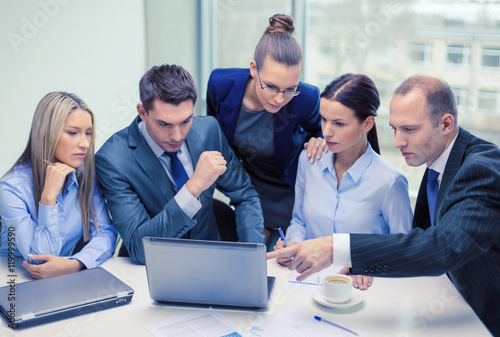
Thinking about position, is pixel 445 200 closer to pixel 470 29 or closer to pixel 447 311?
pixel 447 311

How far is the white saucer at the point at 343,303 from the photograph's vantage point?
1.56 meters

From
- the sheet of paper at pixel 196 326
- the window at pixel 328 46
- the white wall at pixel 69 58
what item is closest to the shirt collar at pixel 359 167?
the sheet of paper at pixel 196 326

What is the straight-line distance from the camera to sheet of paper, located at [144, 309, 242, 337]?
143 cm

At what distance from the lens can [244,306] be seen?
157 centimetres

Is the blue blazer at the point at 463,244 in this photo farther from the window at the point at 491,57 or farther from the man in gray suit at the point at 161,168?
the window at the point at 491,57

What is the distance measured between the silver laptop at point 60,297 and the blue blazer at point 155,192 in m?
0.25

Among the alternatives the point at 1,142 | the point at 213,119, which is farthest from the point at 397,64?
the point at 1,142

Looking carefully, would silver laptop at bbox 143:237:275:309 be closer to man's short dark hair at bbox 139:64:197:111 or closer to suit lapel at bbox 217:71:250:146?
man's short dark hair at bbox 139:64:197:111

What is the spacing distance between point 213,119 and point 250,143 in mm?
246

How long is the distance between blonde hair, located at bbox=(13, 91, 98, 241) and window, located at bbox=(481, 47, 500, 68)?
3009 mm

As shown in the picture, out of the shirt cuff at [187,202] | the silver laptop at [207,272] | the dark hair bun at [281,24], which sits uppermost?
the dark hair bun at [281,24]

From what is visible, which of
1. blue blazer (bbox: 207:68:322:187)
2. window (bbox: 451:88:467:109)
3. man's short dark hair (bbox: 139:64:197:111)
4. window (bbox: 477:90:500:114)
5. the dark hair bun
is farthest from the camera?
window (bbox: 451:88:467:109)

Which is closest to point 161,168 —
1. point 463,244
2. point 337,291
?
point 337,291

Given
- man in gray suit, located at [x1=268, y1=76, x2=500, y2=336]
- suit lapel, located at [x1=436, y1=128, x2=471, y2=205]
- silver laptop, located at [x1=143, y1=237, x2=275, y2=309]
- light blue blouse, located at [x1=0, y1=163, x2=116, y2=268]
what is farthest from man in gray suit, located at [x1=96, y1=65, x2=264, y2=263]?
suit lapel, located at [x1=436, y1=128, x2=471, y2=205]
